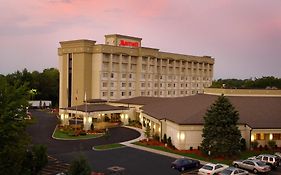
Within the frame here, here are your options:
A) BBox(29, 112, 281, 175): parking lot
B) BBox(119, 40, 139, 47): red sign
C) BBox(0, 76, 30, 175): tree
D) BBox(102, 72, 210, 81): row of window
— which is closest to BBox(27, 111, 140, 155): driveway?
BBox(29, 112, 281, 175): parking lot

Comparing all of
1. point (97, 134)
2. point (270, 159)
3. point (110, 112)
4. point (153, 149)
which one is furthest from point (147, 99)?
point (270, 159)

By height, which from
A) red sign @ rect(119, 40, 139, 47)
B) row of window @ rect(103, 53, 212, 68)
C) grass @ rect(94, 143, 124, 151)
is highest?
red sign @ rect(119, 40, 139, 47)

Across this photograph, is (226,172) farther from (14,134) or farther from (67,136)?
(67,136)

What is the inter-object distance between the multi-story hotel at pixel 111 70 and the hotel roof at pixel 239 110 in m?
38.0

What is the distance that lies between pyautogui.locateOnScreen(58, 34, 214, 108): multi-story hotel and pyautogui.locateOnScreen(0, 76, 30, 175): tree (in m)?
70.7

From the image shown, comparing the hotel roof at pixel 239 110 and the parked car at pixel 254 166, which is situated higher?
the hotel roof at pixel 239 110

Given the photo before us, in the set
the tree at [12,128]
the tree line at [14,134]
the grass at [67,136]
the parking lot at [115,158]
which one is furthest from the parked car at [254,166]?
the grass at [67,136]

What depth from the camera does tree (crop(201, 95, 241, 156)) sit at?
4622 cm

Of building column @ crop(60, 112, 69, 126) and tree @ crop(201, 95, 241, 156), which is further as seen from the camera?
building column @ crop(60, 112, 69, 126)

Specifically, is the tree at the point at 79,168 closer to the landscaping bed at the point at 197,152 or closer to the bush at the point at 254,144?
the landscaping bed at the point at 197,152

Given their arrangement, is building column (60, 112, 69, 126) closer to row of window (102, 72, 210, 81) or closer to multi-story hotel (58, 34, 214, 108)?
multi-story hotel (58, 34, 214, 108)

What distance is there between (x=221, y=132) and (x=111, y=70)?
61753mm

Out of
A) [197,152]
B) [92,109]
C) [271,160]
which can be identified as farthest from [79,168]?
[92,109]

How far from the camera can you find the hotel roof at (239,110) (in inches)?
2073
